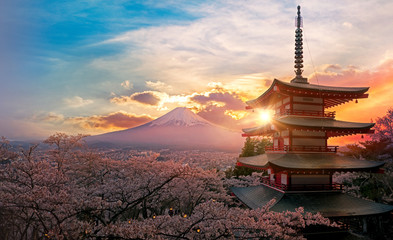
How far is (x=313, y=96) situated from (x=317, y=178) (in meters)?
5.21

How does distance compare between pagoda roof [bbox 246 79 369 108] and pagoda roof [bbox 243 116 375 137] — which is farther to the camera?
pagoda roof [bbox 246 79 369 108]

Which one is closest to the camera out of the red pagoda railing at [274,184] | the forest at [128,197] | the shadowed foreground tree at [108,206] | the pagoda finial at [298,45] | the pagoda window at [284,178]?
the shadowed foreground tree at [108,206]

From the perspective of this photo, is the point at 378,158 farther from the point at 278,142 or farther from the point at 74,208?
the point at 74,208

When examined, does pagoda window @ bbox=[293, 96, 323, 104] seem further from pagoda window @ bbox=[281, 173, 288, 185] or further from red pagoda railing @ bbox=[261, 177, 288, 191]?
red pagoda railing @ bbox=[261, 177, 288, 191]

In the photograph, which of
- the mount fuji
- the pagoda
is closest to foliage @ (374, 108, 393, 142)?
the pagoda

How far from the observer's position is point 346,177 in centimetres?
2467

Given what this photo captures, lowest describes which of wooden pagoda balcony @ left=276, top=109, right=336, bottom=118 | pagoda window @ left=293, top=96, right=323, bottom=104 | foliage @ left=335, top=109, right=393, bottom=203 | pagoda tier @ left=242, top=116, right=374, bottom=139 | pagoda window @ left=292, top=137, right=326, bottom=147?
foliage @ left=335, top=109, right=393, bottom=203

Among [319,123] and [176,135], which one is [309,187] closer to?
[319,123]

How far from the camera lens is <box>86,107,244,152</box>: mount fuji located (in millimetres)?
99062

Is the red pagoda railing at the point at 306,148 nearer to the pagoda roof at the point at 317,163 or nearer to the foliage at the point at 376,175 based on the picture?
the pagoda roof at the point at 317,163

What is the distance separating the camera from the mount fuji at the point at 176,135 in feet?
325

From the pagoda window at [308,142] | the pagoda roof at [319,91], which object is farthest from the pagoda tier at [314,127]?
the pagoda roof at [319,91]

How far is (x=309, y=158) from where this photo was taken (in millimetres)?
14328

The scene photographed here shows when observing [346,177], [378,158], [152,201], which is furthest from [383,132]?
[152,201]
